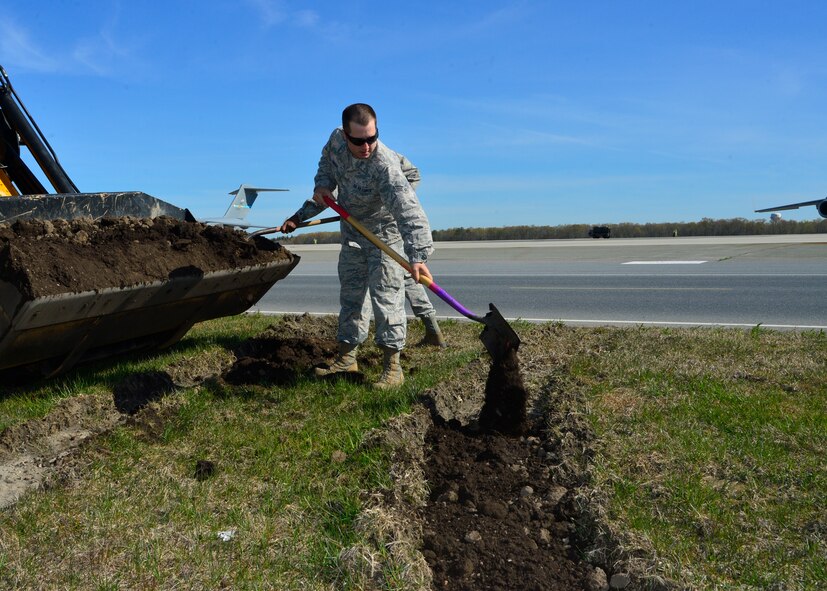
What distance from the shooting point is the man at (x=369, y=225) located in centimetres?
531

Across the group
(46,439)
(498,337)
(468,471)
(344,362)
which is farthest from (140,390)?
(468,471)

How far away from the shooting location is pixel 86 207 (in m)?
5.77

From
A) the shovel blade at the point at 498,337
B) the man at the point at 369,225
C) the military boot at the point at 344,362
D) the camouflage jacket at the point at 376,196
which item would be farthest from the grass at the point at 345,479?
the camouflage jacket at the point at 376,196

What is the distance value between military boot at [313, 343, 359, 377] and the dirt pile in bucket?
3.21 feet

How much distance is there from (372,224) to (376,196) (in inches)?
10.1

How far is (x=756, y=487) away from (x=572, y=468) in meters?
0.87

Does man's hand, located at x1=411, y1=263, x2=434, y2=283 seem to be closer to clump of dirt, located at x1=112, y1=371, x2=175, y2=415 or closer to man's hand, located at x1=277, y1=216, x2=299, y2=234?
man's hand, located at x1=277, y1=216, x2=299, y2=234

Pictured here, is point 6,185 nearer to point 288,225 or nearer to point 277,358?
point 288,225

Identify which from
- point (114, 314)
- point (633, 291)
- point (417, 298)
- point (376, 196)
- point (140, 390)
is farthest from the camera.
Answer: point (633, 291)

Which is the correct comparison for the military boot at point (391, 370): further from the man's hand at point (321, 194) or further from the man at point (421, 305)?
the man's hand at point (321, 194)

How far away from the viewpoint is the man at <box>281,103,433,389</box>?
5309 mm

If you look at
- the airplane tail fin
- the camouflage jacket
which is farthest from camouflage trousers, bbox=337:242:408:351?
the airplane tail fin

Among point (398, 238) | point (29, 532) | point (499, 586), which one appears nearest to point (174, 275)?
point (398, 238)

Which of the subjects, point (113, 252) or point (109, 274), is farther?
point (113, 252)
